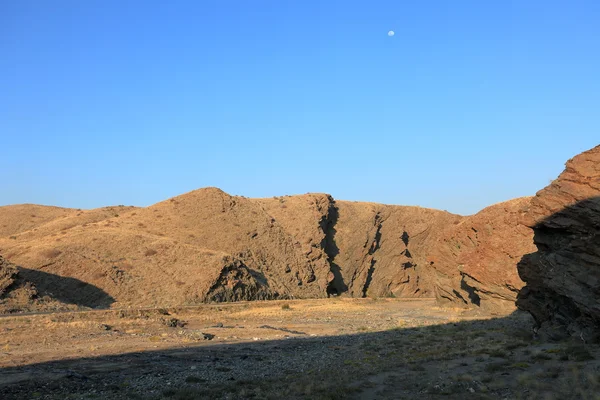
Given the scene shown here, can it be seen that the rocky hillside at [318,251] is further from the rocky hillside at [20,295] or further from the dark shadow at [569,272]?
the rocky hillside at [20,295]

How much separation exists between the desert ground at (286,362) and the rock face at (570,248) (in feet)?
3.04

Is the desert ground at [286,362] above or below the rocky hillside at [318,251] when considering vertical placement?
below

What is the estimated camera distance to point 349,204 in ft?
276

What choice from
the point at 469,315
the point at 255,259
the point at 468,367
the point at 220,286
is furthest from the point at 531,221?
the point at 255,259

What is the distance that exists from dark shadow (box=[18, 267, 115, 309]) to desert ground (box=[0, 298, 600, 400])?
11801mm

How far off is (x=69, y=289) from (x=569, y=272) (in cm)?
4162

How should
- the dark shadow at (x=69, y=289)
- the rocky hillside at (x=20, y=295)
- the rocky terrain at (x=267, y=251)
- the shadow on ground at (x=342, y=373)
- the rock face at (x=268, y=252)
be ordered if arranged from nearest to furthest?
the shadow on ground at (x=342, y=373), the rock face at (x=268, y=252), the rocky terrain at (x=267, y=251), the rocky hillside at (x=20, y=295), the dark shadow at (x=69, y=289)

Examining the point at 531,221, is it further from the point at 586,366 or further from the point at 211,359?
the point at 211,359

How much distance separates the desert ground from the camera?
41.8 feet

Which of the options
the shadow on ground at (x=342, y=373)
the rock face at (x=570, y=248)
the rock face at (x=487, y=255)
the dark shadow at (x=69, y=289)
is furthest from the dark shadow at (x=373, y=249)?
the rock face at (x=570, y=248)

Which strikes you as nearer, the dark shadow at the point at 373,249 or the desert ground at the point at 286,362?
the desert ground at the point at 286,362

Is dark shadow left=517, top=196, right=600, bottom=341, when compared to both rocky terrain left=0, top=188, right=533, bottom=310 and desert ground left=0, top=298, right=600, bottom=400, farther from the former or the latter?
rocky terrain left=0, top=188, right=533, bottom=310

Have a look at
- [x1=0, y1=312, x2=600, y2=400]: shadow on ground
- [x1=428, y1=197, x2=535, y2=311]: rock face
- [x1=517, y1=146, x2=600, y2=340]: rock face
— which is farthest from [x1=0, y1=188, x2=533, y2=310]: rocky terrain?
[x1=0, y1=312, x2=600, y2=400]: shadow on ground

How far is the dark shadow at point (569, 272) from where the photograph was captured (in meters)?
14.3
